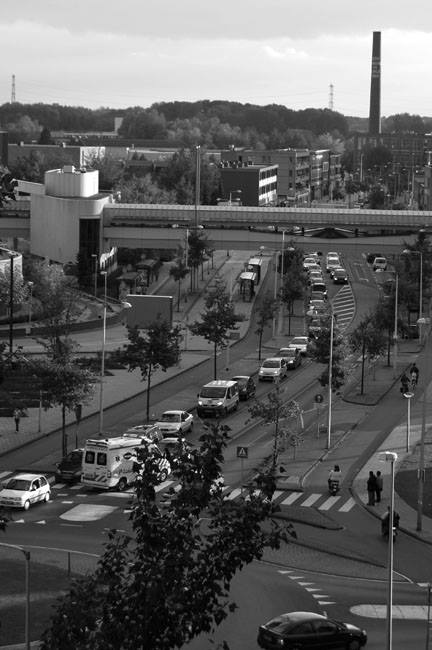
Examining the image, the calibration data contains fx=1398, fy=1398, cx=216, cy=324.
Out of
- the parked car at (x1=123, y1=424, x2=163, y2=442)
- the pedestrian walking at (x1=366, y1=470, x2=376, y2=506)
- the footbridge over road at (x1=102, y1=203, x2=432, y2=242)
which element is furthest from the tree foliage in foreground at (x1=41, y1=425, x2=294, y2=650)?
the footbridge over road at (x1=102, y1=203, x2=432, y2=242)

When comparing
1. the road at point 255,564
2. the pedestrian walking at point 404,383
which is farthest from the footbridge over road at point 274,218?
the road at point 255,564

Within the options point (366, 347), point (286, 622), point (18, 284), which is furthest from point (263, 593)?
point (18, 284)

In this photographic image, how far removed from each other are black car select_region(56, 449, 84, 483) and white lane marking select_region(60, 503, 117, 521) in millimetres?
2747

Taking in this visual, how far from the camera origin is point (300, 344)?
64750 millimetres

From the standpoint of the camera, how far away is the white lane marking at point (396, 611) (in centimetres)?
2864

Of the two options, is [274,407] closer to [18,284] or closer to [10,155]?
[18,284]

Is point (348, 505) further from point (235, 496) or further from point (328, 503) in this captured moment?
point (235, 496)

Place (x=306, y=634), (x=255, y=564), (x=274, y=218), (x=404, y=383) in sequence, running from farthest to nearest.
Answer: (x=274, y=218)
(x=404, y=383)
(x=255, y=564)
(x=306, y=634)

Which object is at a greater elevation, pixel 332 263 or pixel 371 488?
pixel 332 263

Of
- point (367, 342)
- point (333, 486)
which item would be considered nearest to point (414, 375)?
point (367, 342)

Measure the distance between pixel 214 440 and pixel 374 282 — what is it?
244ft

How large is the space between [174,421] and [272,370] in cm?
1182

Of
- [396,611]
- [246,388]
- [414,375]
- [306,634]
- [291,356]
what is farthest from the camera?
[291,356]

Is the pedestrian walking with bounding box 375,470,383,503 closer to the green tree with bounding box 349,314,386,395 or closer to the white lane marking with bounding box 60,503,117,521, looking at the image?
the white lane marking with bounding box 60,503,117,521
